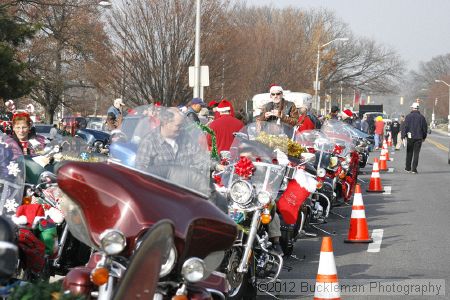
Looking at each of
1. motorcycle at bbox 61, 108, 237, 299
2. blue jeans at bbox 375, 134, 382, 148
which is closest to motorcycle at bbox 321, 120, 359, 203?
motorcycle at bbox 61, 108, 237, 299

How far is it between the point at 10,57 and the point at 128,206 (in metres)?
23.8

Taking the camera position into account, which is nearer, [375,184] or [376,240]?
[376,240]

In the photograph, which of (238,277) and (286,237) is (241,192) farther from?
(286,237)

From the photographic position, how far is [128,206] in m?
4.88

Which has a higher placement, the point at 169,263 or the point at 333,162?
the point at 169,263

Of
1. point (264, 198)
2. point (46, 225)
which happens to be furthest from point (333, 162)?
point (46, 225)

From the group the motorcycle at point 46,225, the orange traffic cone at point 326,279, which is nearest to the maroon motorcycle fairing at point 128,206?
the motorcycle at point 46,225

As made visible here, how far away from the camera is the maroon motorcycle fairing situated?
4863mm

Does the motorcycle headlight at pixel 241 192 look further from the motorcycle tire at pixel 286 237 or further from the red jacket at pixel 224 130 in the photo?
the red jacket at pixel 224 130

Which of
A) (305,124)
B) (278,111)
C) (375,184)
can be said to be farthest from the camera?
(375,184)

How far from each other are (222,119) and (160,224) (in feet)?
27.2

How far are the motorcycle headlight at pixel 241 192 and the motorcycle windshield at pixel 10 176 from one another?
205 cm

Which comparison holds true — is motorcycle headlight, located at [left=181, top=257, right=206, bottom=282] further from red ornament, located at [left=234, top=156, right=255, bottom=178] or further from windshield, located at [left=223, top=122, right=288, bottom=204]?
red ornament, located at [left=234, top=156, right=255, bottom=178]

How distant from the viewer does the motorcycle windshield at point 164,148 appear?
5473 millimetres
